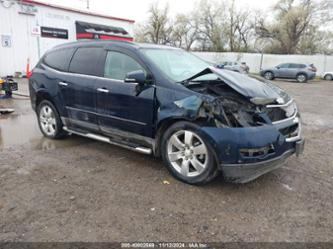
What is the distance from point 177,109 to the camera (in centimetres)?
357

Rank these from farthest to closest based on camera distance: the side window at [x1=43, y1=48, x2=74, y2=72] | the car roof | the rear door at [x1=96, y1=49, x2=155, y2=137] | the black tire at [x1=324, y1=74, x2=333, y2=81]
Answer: the black tire at [x1=324, y1=74, x2=333, y2=81], the side window at [x1=43, y1=48, x2=74, y2=72], the car roof, the rear door at [x1=96, y1=49, x2=155, y2=137]

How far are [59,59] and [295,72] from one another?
22.1m

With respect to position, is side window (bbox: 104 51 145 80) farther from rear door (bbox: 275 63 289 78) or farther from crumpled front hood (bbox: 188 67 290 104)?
rear door (bbox: 275 63 289 78)

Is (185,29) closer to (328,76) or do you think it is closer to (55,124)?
(328,76)

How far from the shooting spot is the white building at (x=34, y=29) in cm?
1744

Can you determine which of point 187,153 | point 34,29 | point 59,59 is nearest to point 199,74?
point 187,153

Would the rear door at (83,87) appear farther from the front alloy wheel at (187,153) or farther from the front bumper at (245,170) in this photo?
the front bumper at (245,170)

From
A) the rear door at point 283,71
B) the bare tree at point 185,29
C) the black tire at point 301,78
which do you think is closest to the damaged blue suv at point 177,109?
the black tire at point 301,78

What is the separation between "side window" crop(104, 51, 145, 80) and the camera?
4168 millimetres

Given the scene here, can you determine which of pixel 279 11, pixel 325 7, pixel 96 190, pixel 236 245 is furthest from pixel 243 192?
pixel 279 11

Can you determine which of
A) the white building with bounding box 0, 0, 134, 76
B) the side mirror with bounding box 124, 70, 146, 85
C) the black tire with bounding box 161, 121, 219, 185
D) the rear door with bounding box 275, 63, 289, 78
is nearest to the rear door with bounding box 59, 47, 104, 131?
the side mirror with bounding box 124, 70, 146, 85

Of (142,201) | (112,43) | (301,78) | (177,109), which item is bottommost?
(142,201)

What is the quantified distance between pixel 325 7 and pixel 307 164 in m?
39.0

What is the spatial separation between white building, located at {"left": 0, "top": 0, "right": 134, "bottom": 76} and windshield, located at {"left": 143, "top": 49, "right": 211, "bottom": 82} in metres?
13.8
